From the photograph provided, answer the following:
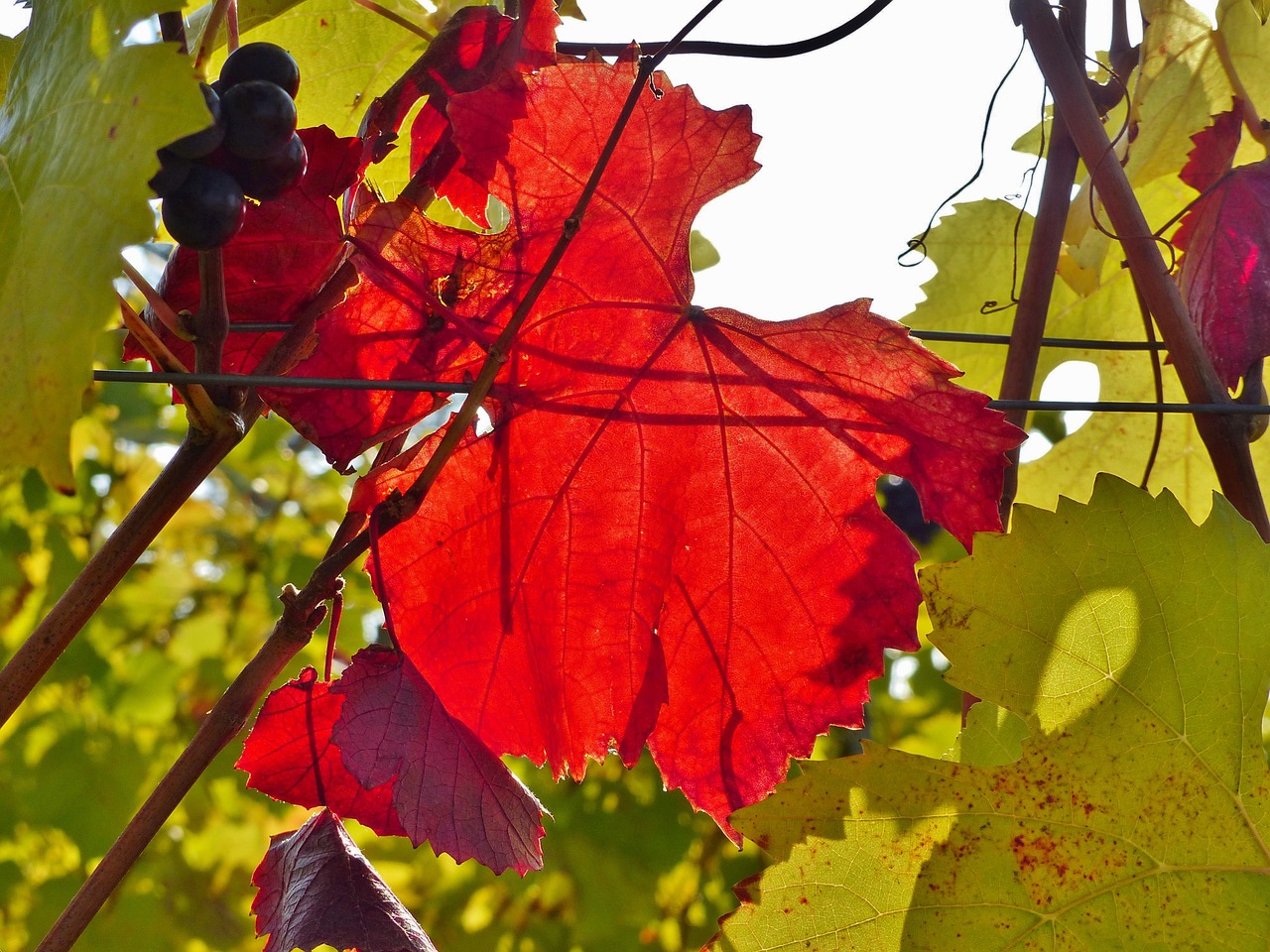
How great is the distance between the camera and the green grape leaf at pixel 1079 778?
20.3 inches

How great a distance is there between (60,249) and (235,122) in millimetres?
121

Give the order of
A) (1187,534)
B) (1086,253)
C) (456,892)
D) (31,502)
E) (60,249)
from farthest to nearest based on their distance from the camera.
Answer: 1. (31,502)
2. (456,892)
3. (1086,253)
4. (1187,534)
5. (60,249)

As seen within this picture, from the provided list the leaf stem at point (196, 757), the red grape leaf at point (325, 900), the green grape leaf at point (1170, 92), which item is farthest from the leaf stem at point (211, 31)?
the green grape leaf at point (1170, 92)

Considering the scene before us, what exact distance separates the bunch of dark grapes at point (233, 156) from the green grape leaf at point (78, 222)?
0.17 feet

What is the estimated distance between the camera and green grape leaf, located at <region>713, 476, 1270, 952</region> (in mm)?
515

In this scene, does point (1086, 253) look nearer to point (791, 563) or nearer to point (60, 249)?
point (791, 563)

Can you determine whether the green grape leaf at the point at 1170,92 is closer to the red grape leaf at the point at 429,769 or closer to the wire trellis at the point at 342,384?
the wire trellis at the point at 342,384

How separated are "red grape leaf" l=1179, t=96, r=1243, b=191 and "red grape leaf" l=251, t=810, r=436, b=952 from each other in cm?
77

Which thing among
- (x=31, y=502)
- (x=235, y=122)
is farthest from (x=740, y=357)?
(x=31, y=502)

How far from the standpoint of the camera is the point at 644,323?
0.58 meters

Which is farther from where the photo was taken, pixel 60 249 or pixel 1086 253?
pixel 1086 253

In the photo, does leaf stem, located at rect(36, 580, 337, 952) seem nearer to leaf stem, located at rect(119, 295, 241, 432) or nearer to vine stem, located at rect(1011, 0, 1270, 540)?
leaf stem, located at rect(119, 295, 241, 432)

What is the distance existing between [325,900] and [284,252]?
35 centimetres

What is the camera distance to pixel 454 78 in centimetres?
59
